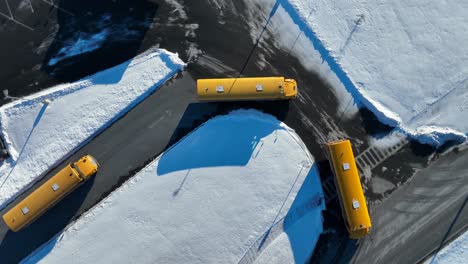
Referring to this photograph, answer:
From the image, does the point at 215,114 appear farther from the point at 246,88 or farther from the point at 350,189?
the point at 350,189

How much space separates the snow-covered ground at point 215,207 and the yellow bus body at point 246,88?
53.2 inches

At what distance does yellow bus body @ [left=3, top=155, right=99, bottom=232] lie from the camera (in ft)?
65.1

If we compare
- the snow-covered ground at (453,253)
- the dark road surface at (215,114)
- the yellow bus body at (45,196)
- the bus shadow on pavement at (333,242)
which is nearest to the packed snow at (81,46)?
the dark road surface at (215,114)

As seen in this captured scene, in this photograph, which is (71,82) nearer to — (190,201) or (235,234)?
(190,201)

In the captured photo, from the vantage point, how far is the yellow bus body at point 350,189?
19.5 meters

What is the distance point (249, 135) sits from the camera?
20.8 m

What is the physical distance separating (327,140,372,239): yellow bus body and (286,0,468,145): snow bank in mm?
3526

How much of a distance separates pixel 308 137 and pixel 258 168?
338cm

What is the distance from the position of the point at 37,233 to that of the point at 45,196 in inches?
96.8

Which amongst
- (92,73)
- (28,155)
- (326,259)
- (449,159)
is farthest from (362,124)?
(28,155)

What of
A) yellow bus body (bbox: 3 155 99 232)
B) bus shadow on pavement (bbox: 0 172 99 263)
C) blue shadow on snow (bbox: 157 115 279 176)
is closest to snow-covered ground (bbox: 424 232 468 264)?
blue shadow on snow (bbox: 157 115 279 176)

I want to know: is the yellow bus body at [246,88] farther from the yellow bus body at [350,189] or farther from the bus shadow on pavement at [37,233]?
the bus shadow on pavement at [37,233]

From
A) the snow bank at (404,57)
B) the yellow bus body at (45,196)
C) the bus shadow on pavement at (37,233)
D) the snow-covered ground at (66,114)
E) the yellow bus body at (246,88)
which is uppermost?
the snow bank at (404,57)

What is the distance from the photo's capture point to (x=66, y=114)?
21.2 m
